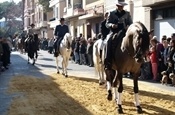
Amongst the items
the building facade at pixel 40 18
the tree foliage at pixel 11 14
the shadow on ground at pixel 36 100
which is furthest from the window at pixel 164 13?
the tree foliage at pixel 11 14

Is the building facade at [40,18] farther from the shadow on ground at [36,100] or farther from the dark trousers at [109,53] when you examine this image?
the dark trousers at [109,53]

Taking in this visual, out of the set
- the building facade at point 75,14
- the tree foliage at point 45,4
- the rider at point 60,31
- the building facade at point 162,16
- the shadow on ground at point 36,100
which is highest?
the tree foliage at point 45,4

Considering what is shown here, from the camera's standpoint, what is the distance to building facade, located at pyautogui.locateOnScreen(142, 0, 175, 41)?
2082 centimetres

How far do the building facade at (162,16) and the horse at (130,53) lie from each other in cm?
1214

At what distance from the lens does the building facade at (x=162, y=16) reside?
2082 cm

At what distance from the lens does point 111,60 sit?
9328mm

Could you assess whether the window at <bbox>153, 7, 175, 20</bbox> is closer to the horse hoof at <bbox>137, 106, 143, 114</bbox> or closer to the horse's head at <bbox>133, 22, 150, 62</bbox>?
the horse hoof at <bbox>137, 106, 143, 114</bbox>

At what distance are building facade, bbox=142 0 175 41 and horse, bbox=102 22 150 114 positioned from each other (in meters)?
12.1

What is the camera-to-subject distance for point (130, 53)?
330 inches

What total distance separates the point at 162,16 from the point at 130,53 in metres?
14.3

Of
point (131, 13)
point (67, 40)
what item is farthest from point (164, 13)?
point (67, 40)

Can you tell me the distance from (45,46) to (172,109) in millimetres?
39370

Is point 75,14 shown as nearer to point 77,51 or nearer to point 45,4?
point 77,51

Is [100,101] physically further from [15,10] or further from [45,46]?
[15,10]
